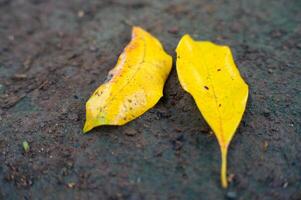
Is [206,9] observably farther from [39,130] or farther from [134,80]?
[39,130]

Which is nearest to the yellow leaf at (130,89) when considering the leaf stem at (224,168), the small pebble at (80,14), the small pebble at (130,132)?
the small pebble at (130,132)

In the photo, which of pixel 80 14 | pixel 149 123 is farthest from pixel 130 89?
pixel 80 14

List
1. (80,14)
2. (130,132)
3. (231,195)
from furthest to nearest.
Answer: (80,14), (130,132), (231,195)

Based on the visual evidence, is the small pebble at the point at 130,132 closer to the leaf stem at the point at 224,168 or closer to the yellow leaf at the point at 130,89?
the yellow leaf at the point at 130,89

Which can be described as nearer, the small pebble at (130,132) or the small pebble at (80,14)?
the small pebble at (130,132)

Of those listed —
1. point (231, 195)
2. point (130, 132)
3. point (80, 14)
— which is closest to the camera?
point (231, 195)

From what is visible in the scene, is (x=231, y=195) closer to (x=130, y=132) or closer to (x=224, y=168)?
(x=224, y=168)

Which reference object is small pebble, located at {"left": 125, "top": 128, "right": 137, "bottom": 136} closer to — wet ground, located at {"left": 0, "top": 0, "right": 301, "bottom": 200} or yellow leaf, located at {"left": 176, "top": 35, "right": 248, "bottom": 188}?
wet ground, located at {"left": 0, "top": 0, "right": 301, "bottom": 200}
